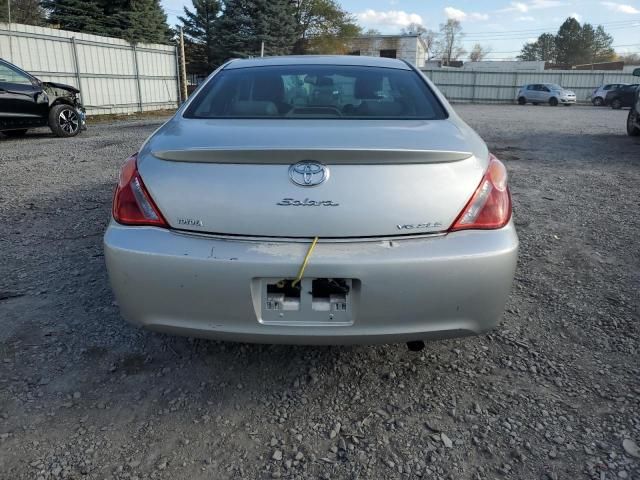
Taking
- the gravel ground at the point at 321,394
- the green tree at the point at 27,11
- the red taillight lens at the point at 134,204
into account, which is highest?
the green tree at the point at 27,11

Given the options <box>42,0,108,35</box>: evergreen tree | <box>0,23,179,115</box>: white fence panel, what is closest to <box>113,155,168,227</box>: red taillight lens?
<box>0,23,179,115</box>: white fence panel

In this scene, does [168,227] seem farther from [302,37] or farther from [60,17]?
[302,37]

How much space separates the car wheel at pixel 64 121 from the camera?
10.3 meters

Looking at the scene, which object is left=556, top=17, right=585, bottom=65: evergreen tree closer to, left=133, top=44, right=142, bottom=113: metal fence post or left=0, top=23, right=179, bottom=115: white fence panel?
left=0, top=23, right=179, bottom=115: white fence panel

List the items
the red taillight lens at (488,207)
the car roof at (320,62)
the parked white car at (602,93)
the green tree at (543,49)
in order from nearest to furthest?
the red taillight lens at (488,207) → the car roof at (320,62) → the parked white car at (602,93) → the green tree at (543,49)

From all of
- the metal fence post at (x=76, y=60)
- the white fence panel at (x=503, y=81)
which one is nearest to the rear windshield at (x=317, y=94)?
the metal fence post at (x=76, y=60)

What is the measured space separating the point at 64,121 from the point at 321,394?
33.9 ft

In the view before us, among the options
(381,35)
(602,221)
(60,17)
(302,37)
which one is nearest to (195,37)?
(302,37)

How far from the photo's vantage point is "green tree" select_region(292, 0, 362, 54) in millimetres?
43781

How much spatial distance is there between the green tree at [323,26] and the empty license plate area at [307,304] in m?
44.4

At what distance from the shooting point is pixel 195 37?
1513 inches

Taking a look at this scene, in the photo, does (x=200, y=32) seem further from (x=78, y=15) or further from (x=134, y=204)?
(x=134, y=204)

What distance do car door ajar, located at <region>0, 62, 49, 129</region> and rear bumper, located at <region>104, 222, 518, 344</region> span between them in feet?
29.9

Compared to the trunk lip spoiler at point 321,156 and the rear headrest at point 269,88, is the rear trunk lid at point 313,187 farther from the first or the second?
the rear headrest at point 269,88
